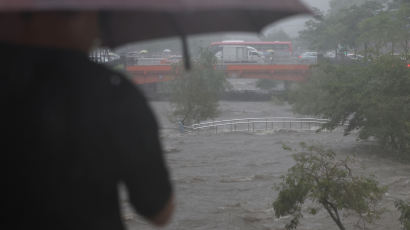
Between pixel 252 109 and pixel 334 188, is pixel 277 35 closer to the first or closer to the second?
pixel 252 109

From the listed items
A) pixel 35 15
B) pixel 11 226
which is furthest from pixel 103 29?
pixel 11 226

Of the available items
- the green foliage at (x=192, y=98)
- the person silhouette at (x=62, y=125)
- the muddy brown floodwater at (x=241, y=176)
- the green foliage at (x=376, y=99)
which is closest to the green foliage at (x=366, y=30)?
the green foliage at (x=376, y=99)

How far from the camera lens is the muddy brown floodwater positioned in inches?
600

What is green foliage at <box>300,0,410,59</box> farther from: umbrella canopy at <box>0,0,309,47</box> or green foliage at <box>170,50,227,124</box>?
umbrella canopy at <box>0,0,309,47</box>

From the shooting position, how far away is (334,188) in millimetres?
9188

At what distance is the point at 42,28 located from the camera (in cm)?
176

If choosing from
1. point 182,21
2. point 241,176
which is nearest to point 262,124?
point 241,176

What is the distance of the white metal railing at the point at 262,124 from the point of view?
3747cm

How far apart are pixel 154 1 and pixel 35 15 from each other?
38 cm

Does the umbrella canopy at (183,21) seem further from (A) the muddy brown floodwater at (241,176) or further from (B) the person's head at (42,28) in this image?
(A) the muddy brown floodwater at (241,176)

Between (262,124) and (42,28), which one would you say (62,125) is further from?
(262,124)

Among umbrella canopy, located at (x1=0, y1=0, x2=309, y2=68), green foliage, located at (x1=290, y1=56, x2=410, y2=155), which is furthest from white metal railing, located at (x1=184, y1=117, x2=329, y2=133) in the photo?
umbrella canopy, located at (x1=0, y1=0, x2=309, y2=68)

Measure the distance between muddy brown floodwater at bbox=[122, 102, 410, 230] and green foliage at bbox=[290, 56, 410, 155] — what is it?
137 centimetres

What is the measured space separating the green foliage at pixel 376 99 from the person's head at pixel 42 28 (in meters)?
22.7
